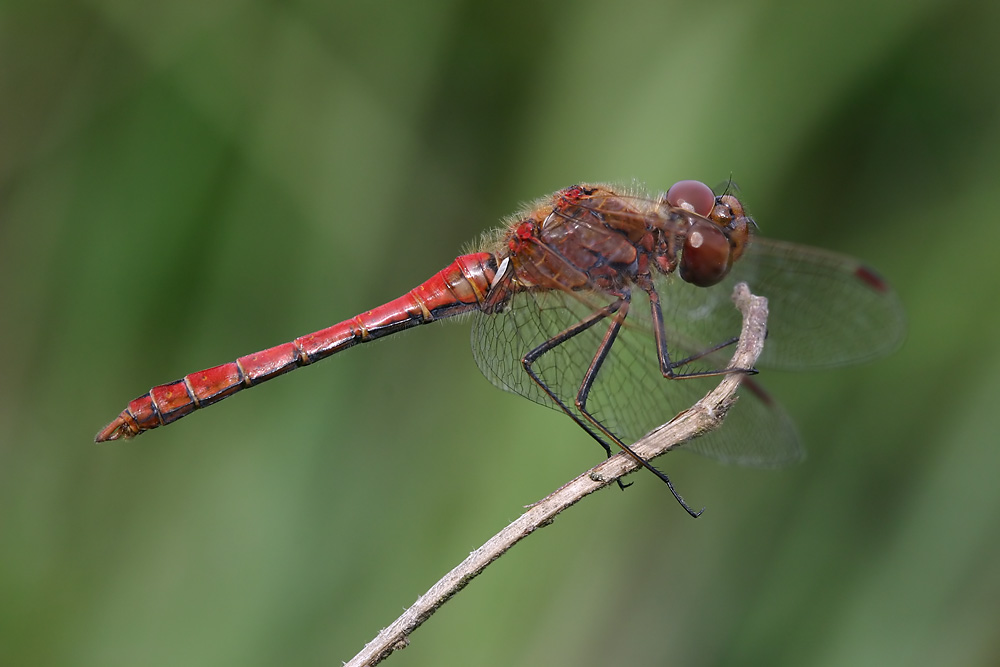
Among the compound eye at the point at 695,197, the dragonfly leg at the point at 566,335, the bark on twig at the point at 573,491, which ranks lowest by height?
the bark on twig at the point at 573,491

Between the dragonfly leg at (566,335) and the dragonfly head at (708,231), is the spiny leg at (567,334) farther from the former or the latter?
the dragonfly head at (708,231)

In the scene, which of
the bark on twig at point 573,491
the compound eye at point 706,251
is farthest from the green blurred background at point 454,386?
the bark on twig at point 573,491

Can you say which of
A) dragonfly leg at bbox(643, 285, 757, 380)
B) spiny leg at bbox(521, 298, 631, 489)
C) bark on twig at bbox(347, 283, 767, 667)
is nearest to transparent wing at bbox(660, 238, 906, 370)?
dragonfly leg at bbox(643, 285, 757, 380)

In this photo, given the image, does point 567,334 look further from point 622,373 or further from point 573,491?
point 573,491

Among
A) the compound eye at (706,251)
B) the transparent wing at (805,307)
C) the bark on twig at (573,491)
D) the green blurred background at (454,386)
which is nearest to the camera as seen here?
the bark on twig at (573,491)

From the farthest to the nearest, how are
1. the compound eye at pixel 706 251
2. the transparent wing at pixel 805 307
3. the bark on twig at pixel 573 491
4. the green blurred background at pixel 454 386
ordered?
the transparent wing at pixel 805 307 → the compound eye at pixel 706 251 → the green blurred background at pixel 454 386 → the bark on twig at pixel 573 491

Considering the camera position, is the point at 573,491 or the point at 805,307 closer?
the point at 573,491

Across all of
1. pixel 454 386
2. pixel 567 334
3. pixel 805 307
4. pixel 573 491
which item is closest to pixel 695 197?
pixel 567 334
